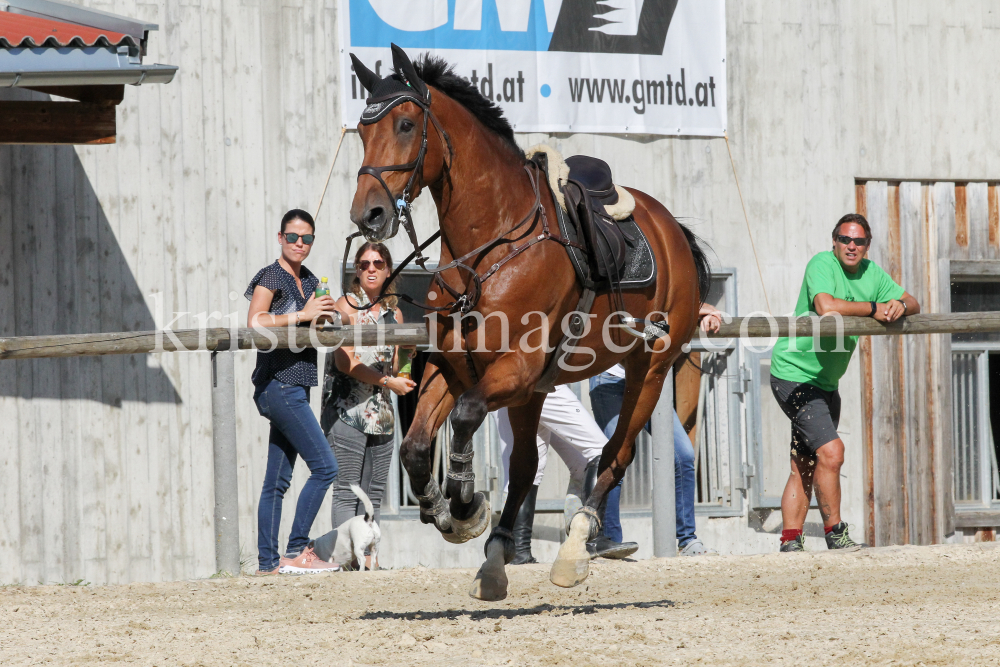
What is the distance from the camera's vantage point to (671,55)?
929 centimetres

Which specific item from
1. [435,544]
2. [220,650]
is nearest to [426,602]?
[220,650]

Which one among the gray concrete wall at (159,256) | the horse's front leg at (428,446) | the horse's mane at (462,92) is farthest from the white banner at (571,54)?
the horse's front leg at (428,446)

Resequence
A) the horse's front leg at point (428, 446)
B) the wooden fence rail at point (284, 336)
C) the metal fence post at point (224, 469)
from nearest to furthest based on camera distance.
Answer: the horse's front leg at point (428, 446) → the wooden fence rail at point (284, 336) → the metal fence post at point (224, 469)

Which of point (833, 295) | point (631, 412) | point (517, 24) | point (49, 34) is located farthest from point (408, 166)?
point (517, 24)

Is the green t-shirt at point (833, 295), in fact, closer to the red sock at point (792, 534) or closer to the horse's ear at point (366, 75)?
the red sock at point (792, 534)

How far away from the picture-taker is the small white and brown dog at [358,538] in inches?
271

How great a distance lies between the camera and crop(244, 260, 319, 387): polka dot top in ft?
22.5

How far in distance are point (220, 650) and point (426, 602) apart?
1.69 metres

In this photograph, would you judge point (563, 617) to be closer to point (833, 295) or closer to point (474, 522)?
point (474, 522)

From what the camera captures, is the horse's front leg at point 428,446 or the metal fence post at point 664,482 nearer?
the horse's front leg at point 428,446

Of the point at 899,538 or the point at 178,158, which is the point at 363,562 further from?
the point at 899,538

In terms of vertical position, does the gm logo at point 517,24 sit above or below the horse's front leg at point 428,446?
above

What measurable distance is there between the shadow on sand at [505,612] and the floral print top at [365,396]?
5.45 ft

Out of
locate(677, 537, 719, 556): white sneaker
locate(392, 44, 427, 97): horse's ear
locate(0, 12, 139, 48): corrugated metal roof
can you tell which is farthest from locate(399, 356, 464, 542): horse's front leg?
locate(677, 537, 719, 556): white sneaker
